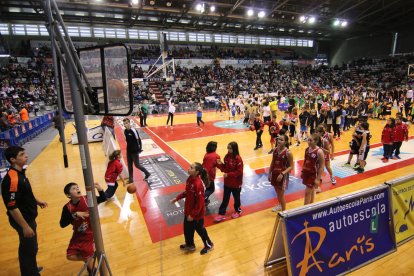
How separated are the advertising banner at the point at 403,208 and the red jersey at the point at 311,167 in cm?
137

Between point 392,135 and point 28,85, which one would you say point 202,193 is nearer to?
point 392,135

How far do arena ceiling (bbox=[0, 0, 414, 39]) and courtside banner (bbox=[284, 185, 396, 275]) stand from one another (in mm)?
24994

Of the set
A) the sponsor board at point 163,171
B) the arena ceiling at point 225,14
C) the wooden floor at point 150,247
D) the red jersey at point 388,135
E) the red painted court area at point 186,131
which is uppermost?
the arena ceiling at point 225,14

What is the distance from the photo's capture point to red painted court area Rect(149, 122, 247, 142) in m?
13.5

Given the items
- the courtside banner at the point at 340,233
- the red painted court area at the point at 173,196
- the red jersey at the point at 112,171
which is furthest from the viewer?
the red jersey at the point at 112,171

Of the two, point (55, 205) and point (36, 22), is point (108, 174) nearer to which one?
point (55, 205)

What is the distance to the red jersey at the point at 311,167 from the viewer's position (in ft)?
16.3

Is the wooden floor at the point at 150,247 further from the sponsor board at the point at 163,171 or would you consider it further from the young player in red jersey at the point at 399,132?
the young player in red jersey at the point at 399,132

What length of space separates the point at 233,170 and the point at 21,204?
11.3 ft

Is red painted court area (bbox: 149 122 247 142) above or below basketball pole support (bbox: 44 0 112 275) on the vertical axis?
below

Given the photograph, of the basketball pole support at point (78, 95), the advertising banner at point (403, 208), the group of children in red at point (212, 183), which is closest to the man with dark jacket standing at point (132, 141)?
the group of children in red at point (212, 183)

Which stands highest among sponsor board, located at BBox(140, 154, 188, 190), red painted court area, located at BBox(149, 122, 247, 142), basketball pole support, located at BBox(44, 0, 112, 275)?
basketball pole support, located at BBox(44, 0, 112, 275)

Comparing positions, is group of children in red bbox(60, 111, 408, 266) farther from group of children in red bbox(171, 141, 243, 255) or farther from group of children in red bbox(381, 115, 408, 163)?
group of children in red bbox(381, 115, 408, 163)

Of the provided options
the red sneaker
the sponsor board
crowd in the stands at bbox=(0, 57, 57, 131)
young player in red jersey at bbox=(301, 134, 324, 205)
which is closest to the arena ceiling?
crowd in the stands at bbox=(0, 57, 57, 131)
